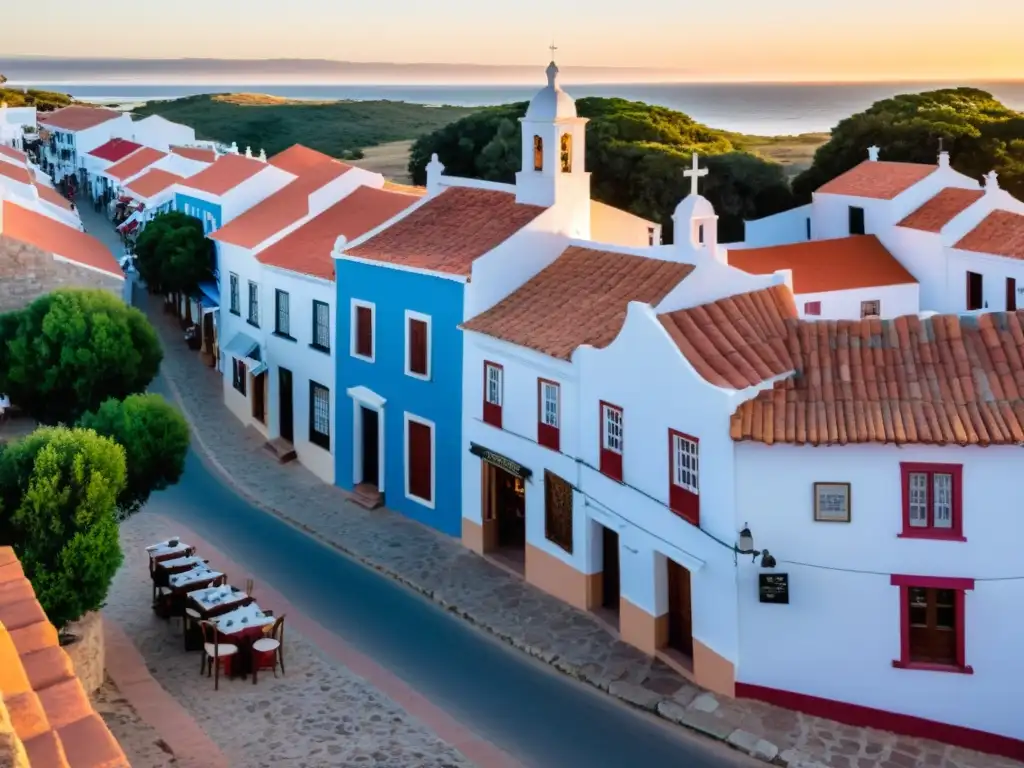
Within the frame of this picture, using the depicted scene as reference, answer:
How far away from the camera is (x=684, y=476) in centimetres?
2111

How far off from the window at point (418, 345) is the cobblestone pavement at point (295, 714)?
25.9ft

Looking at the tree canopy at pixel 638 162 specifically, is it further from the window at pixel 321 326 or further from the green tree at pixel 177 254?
the window at pixel 321 326

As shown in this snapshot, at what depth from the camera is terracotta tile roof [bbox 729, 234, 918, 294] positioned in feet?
146

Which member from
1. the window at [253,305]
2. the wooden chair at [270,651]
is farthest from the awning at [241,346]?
the wooden chair at [270,651]

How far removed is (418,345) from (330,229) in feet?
30.8

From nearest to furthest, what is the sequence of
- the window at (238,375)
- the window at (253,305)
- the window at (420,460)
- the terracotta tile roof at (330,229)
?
the window at (420,460) → the terracotta tile roof at (330,229) → the window at (253,305) → the window at (238,375)

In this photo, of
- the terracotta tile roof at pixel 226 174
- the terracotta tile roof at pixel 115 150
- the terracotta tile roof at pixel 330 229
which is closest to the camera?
the terracotta tile roof at pixel 330 229

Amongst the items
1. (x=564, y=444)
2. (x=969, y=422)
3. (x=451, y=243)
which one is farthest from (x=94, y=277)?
(x=969, y=422)

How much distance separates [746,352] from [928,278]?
1083 inches

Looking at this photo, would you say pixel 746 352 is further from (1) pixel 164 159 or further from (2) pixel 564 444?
(1) pixel 164 159

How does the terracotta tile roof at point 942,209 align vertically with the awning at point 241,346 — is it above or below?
above

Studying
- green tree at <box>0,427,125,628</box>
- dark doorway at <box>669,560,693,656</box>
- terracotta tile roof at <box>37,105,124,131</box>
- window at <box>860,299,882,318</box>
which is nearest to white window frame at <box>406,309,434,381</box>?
dark doorway at <box>669,560,693,656</box>

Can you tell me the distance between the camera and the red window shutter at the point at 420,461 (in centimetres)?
3016

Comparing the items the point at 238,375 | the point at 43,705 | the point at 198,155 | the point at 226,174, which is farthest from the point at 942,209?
the point at 198,155
